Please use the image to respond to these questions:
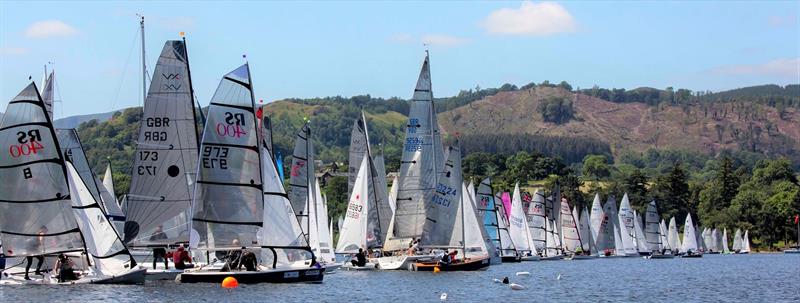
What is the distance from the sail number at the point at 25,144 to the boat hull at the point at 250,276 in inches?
269

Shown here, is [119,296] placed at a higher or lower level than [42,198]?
lower

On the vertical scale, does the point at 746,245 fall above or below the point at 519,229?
below

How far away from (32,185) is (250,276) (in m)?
8.09

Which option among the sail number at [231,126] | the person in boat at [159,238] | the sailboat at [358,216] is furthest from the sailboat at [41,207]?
the sailboat at [358,216]

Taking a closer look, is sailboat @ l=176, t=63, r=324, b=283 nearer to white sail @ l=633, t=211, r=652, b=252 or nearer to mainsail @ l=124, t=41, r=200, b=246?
mainsail @ l=124, t=41, r=200, b=246

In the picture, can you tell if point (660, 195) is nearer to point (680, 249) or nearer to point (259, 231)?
point (680, 249)

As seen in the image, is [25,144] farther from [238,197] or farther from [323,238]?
[323,238]

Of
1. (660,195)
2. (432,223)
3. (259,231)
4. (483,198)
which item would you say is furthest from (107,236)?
(660,195)

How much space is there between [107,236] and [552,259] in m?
60.4

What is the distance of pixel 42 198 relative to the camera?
150 ft

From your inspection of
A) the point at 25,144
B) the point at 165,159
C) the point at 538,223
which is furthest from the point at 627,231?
the point at 25,144

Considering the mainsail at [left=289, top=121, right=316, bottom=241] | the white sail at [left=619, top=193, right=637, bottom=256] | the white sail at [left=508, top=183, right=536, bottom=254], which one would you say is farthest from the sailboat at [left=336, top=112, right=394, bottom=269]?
the white sail at [left=619, top=193, right=637, bottom=256]

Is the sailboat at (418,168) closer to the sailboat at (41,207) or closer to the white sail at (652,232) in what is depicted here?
the sailboat at (41,207)

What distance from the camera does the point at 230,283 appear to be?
1826 inches
